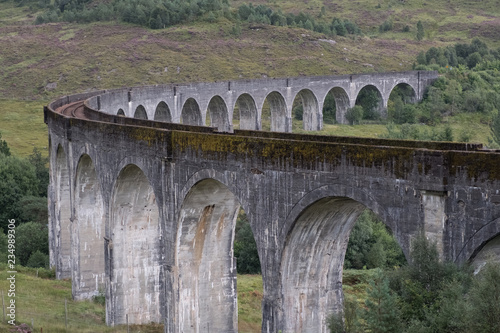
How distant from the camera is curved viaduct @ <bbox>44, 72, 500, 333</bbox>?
15188 mm

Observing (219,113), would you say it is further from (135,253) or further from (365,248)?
(135,253)

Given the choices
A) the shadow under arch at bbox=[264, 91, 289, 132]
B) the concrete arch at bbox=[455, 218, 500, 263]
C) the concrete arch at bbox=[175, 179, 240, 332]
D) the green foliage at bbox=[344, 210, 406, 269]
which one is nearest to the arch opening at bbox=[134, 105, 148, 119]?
the shadow under arch at bbox=[264, 91, 289, 132]

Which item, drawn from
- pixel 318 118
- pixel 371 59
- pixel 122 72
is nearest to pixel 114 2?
pixel 122 72

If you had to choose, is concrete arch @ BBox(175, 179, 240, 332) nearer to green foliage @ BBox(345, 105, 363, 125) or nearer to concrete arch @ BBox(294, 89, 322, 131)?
concrete arch @ BBox(294, 89, 322, 131)

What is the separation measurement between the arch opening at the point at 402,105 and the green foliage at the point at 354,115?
4.11m

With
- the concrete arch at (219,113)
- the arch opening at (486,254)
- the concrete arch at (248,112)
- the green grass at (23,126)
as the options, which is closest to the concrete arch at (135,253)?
the arch opening at (486,254)

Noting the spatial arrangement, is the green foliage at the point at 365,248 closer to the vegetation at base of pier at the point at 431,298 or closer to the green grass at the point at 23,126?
the vegetation at base of pier at the point at 431,298

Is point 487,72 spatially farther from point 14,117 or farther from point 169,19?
point 14,117

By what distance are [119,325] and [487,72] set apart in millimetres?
75675

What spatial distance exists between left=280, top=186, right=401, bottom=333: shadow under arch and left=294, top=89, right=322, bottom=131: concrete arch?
2273 inches

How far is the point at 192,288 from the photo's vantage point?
23.3m

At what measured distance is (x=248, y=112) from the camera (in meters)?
72.1

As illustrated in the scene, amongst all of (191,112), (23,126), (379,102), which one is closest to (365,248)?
(191,112)

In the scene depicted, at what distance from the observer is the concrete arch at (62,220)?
34.3 metres
